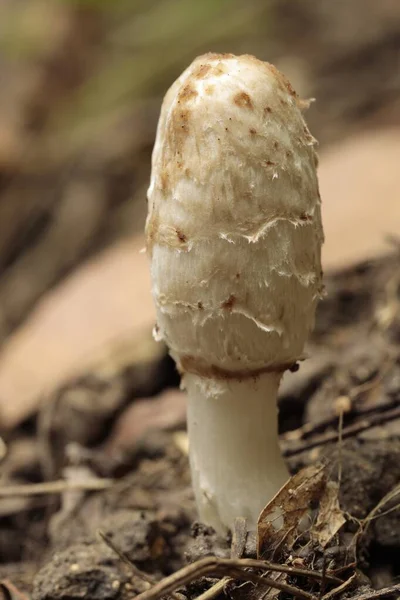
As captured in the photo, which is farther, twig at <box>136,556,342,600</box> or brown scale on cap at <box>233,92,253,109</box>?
brown scale on cap at <box>233,92,253,109</box>

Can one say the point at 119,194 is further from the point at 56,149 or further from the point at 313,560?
the point at 313,560

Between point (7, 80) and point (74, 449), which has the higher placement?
point (7, 80)

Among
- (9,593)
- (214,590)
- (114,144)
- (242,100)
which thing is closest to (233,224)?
(242,100)

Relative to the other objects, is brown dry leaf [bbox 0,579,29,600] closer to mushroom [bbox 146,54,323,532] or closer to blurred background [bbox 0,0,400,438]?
mushroom [bbox 146,54,323,532]

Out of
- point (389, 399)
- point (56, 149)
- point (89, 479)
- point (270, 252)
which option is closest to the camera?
point (270, 252)

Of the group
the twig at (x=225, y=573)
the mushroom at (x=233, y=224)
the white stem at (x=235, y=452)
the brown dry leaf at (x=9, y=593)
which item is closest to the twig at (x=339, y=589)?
the twig at (x=225, y=573)

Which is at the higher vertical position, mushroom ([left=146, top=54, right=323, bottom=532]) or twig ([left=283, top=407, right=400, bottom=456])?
mushroom ([left=146, top=54, right=323, bottom=532])

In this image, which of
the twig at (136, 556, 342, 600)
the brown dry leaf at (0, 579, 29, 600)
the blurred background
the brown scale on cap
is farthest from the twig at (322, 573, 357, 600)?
the blurred background

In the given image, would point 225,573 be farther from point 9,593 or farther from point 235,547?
point 9,593

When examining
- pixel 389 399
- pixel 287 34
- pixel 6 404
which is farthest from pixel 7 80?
pixel 389 399
